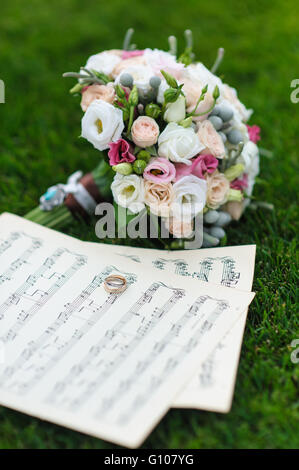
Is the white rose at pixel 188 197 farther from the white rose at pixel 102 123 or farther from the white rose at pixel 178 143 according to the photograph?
the white rose at pixel 102 123

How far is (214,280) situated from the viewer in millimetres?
1890

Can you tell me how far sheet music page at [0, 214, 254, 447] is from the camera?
1.48 meters

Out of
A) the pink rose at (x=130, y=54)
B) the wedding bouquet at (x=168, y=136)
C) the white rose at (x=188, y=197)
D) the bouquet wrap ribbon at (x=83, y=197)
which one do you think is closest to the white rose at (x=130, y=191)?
the wedding bouquet at (x=168, y=136)

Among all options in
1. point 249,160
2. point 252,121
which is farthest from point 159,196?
point 252,121

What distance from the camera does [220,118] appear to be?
6.41ft

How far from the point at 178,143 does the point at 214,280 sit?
1.55 feet

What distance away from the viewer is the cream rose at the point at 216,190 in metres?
1.95

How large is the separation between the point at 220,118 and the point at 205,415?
100 cm

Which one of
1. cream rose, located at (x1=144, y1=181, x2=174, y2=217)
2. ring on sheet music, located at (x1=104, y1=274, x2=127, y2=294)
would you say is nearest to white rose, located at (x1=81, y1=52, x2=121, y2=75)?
cream rose, located at (x1=144, y1=181, x2=174, y2=217)

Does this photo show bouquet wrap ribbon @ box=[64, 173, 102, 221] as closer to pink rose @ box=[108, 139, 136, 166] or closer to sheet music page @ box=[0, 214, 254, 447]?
sheet music page @ box=[0, 214, 254, 447]

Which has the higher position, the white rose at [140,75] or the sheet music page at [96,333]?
the white rose at [140,75]

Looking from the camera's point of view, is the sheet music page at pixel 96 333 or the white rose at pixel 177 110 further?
the white rose at pixel 177 110

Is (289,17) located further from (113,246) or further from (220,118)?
(113,246)

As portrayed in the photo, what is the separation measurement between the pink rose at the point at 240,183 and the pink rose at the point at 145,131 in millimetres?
390
